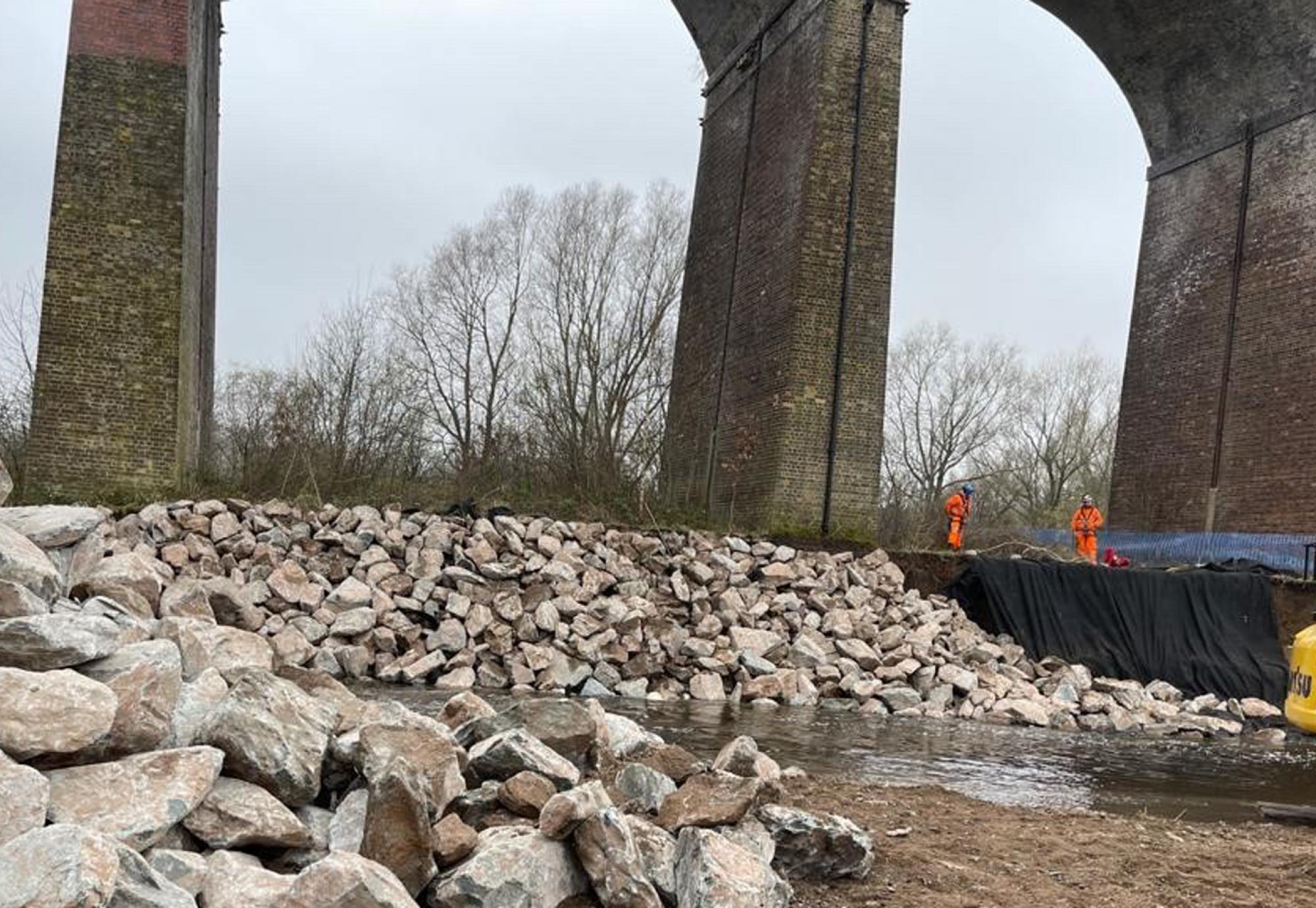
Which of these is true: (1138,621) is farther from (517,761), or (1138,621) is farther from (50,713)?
(50,713)

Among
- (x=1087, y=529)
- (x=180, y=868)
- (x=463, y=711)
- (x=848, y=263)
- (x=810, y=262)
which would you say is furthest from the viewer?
(x=1087, y=529)

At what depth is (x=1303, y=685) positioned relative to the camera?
19.7 feet

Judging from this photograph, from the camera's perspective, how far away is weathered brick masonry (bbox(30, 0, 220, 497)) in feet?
43.7

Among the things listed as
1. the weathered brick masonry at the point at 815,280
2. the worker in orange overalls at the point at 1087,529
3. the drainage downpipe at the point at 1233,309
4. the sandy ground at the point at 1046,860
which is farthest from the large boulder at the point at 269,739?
the drainage downpipe at the point at 1233,309

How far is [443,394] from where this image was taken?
86.7 feet

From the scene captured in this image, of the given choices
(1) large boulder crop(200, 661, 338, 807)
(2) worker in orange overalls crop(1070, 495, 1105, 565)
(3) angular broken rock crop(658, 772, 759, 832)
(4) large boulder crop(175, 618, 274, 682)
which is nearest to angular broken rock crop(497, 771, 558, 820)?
(3) angular broken rock crop(658, 772, 759, 832)

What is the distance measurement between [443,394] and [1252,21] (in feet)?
56.2

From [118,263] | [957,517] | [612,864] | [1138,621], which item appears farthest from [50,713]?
[957,517]

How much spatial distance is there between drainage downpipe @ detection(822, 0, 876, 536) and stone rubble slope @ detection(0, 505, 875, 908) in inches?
444

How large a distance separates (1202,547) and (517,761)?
16890 mm

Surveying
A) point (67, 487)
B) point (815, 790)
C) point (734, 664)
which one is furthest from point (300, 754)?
point (67, 487)

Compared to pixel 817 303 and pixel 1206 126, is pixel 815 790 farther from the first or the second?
pixel 1206 126

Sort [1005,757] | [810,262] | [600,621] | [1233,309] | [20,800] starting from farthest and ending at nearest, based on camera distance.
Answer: [1233,309]
[810,262]
[600,621]
[1005,757]
[20,800]

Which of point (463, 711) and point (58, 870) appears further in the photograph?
point (463, 711)
